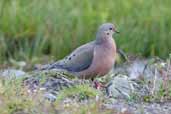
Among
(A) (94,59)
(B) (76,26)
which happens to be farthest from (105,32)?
(B) (76,26)

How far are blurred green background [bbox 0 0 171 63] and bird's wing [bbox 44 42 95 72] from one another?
2216 millimetres

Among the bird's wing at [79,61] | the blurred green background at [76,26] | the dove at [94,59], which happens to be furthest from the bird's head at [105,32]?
the blurred green background at [76,26]

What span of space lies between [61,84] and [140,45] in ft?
11.2

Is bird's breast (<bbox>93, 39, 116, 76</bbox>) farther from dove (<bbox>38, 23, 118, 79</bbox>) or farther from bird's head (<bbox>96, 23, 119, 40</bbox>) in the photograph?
bird's head (<bbox>96, 23, 119, 40</bbox>)

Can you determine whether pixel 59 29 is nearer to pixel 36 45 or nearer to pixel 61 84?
pixel 36 45

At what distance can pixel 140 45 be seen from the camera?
10531 mm

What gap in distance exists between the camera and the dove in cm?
792

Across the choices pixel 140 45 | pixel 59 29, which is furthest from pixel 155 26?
pixel 59 29

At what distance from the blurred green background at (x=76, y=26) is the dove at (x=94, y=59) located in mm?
2180

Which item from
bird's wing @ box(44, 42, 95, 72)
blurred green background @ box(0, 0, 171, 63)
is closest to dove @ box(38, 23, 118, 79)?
bird's wing @ box(44, 42, 95, 72)

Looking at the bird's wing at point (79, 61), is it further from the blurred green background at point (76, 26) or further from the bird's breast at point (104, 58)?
the blurred green background at point (76, 26)

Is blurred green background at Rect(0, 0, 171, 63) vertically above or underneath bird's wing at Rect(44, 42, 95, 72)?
above

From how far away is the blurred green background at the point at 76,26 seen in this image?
10523 millimetres

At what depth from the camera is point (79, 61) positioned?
816cm
